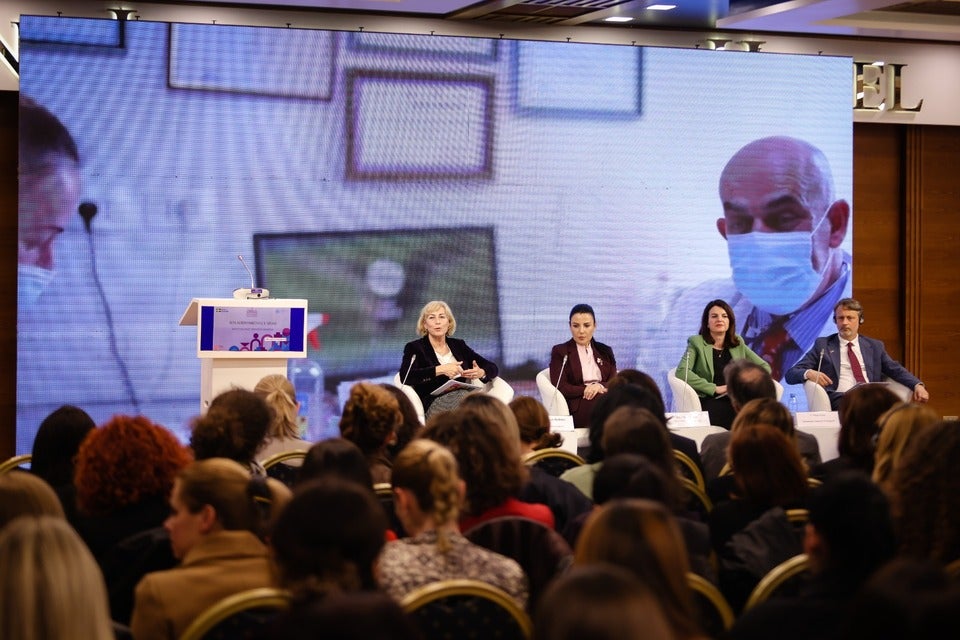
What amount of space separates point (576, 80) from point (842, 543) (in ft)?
24.6

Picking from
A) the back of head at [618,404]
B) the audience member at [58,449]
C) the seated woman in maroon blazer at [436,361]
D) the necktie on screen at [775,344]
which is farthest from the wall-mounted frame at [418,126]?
the audience member at [58,449]

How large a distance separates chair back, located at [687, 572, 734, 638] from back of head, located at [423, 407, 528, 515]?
840 millimetres

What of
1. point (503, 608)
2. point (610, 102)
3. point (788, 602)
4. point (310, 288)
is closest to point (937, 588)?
point (788, 602)

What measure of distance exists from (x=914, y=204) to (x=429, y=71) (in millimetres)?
4978

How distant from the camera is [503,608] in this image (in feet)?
8.14

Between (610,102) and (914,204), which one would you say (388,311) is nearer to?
(610,102)

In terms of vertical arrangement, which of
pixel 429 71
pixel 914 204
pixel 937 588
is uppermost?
pixel 429 71

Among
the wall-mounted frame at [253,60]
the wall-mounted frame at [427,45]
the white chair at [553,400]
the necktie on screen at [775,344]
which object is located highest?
the wall-mounted frame at [427,45]

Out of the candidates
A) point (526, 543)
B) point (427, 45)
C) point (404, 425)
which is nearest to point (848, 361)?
point (427, 45)

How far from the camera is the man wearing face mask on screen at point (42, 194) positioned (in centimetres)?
843

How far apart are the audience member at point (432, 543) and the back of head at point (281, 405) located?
217 centimetres

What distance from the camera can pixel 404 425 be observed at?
5027mm

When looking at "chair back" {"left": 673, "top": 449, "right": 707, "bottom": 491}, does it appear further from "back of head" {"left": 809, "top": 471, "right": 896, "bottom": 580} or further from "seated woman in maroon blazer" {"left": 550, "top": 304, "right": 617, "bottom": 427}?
"seated woman in maroon blazer" {"left": 550, "top": 304, "right": 617, "bottom": 427}

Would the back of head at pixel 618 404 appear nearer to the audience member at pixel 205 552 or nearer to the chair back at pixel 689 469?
the chair back at pixel 689 469
